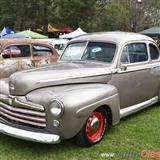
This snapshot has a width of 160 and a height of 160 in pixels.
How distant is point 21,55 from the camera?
945 centimetres

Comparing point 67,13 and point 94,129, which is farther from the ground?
point 94,129

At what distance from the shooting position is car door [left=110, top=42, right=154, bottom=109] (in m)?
5.64

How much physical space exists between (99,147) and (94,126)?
0.33 meters

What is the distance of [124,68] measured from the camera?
5.71 meters

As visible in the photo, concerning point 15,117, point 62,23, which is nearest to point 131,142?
point 15,117

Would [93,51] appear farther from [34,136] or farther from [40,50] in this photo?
[40,50]

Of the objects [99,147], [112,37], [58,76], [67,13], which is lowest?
[67,13]

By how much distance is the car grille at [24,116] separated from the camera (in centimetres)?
442

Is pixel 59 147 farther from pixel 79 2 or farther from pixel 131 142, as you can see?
pixel 79 2

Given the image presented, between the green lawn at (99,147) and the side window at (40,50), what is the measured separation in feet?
15.9

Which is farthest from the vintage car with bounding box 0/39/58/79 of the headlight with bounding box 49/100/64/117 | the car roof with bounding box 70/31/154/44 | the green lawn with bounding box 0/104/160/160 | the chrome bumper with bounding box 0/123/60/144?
the headlight with bounding box 49/100/64/117

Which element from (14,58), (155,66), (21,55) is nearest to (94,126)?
(155,66)

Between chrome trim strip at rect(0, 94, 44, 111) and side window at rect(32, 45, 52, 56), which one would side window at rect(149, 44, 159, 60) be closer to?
chrome trim strip at rect(0, 94, 44, 111)

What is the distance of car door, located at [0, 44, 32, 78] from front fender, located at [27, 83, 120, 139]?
4.56 meters
